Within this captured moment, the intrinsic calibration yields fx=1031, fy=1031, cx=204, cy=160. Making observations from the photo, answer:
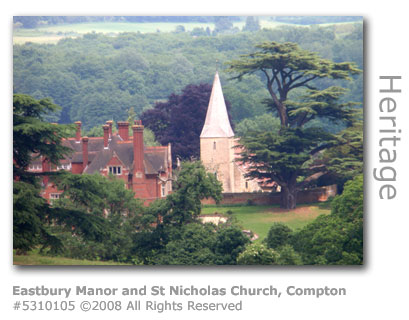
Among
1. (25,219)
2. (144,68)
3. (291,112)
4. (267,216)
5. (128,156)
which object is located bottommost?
(267,216)

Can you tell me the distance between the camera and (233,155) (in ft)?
72.1

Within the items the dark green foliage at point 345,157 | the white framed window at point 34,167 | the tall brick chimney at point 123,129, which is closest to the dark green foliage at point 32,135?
the white framed window at point 34,167

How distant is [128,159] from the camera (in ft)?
70.1

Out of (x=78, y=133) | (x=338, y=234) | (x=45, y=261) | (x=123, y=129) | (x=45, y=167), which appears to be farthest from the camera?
(x=123, y=129)

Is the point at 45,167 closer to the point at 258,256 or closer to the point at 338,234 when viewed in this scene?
the point at 258,256

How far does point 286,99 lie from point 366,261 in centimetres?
410

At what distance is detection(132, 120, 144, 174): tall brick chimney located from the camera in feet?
70.0

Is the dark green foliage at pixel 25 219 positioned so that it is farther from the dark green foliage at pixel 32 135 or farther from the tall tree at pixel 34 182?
the dark green foliage at pixel 32 135

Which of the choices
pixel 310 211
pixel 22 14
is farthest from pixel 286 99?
pixel 22 14

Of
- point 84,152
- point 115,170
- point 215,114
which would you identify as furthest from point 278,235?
point 84,152

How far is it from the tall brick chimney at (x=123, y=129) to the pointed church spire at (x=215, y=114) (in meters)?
1.56

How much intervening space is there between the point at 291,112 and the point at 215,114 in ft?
5.29

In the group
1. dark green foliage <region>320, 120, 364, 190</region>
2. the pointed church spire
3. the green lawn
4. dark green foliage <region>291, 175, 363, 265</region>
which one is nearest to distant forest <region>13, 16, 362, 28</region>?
the pointed church spire

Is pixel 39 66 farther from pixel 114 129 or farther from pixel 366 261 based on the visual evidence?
pixel 366 261
